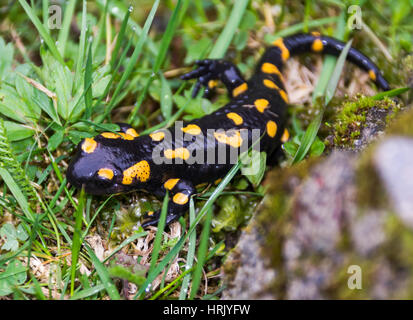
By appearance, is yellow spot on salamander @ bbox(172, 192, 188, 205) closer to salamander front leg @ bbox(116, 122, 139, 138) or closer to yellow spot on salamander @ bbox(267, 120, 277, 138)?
salamander front leg @ bbox(116, 122, 139, 138)

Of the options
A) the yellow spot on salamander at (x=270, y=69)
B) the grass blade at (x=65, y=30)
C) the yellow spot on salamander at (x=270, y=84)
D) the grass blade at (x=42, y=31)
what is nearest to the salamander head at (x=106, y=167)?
the grass blade at (x=42, y=31)

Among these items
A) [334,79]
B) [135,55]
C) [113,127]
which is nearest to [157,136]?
[113,127]

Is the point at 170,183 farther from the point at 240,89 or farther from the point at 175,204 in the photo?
the point at 240,89

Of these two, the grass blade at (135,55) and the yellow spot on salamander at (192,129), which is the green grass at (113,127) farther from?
the yellow spot on salamander at (192,129)
